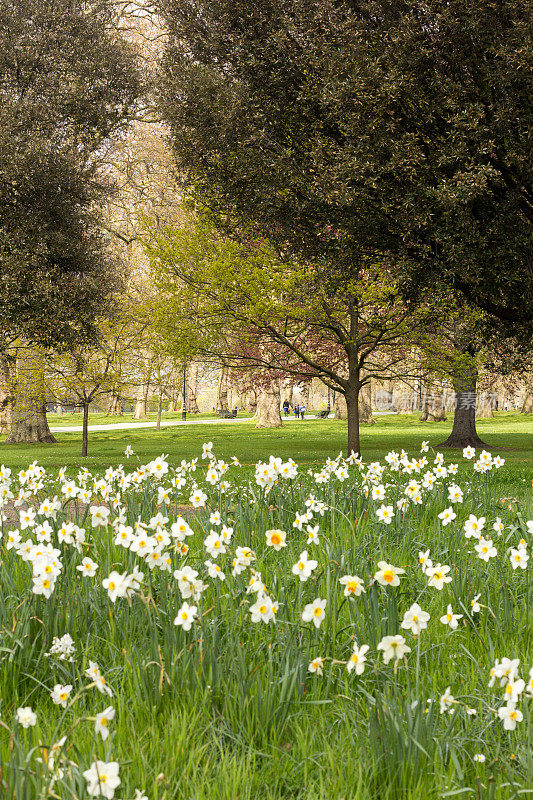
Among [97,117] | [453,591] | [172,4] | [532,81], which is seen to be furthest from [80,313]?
[453,591]

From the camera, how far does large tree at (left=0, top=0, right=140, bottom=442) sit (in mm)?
13773

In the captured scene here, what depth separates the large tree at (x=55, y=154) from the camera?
45.2ft

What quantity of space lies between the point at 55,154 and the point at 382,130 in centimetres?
781

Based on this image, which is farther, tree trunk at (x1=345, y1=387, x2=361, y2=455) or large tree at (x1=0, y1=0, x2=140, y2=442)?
tree trunk at (x1=345, y1=387, x2=361, y2=455)

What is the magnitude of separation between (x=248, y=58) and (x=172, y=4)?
8.54 feet

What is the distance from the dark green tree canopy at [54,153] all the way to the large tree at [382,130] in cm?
361

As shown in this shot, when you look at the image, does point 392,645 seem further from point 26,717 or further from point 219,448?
point 219,448

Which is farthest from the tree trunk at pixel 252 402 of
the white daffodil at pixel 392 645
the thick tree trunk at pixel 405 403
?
the white daffodil at pixel 392 645

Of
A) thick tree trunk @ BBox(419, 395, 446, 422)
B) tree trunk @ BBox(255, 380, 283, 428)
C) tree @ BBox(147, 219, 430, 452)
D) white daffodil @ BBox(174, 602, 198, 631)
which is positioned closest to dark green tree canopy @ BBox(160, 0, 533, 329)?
tree @ BBox(147, 219, 430, 452)

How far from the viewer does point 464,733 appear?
8.17ft

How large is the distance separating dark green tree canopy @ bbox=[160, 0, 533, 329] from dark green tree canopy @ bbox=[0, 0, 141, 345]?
373 centimetres

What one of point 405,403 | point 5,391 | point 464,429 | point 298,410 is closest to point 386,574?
point 464,429

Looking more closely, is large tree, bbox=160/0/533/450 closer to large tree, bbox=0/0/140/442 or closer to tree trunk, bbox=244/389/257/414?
large tree, bbox=0/0/140/442

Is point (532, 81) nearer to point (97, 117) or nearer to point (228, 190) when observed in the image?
point (228, 190)
